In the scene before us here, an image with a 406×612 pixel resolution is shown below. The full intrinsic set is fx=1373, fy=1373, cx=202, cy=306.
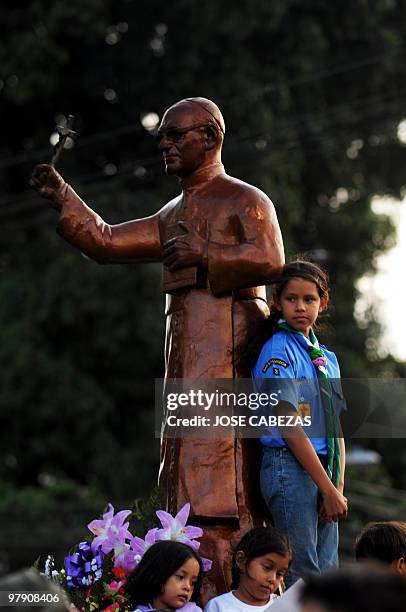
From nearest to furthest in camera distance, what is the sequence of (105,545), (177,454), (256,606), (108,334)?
(256,606), (105,545), (177,454), (108,334)

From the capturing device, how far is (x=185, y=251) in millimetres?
5809

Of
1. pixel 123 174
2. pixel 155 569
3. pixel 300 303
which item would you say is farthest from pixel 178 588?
pixel 123 174

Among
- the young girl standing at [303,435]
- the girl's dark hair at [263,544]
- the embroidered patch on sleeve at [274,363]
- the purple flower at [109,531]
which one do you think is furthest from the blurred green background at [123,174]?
the girl's dark hair at [263,544]

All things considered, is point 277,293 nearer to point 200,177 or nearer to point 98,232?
point 200,177

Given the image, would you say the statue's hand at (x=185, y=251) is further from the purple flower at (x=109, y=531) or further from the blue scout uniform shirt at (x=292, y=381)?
the purple flower at (x=109, y=531)

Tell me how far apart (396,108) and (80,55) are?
4540 millimetres

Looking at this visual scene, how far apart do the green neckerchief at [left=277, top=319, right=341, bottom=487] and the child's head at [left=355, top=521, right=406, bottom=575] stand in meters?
0.41

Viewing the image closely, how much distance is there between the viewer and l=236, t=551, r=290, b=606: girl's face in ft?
16.5

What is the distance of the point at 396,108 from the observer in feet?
63.0

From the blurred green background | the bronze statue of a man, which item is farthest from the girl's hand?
the blurred green background

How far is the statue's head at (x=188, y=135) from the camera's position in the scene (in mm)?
5996

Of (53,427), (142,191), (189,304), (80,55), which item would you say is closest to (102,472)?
(53,427)

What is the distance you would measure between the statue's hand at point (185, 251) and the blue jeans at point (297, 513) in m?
0.87

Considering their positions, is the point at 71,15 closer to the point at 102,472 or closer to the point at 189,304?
the point at 102,472
